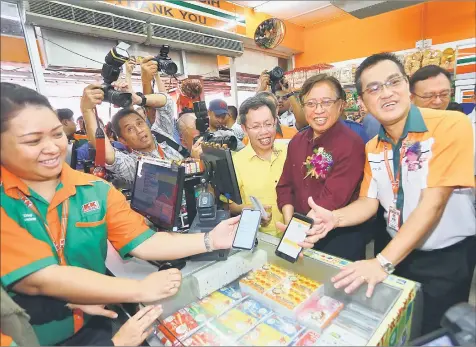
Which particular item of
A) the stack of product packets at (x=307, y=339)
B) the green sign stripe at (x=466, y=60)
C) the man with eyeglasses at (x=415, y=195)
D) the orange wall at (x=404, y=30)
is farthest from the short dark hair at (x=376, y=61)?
the green sign stripe at (x=466, y=60)

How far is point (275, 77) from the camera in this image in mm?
2816

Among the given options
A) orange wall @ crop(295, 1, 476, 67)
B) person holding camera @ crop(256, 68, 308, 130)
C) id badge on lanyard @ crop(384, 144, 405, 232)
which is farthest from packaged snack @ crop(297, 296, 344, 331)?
orange wall @ crop(295, 1, 476, 67)

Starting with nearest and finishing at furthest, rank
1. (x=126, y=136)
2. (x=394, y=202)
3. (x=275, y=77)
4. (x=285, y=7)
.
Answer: (x=394, y=202)
(x=285, y=7)
(x=126, y=136)
(x=275, y=77)

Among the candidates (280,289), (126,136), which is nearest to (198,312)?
(280,289)

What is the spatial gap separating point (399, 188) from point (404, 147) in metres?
0.20

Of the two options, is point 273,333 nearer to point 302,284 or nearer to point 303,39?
point 302,284

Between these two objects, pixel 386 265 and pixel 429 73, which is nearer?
pixel 386 265

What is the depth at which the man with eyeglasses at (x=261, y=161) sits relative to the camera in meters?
1.83

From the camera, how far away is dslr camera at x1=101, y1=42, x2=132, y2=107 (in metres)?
1.94

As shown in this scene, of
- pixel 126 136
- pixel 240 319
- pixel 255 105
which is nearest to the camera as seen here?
pixel 240 319

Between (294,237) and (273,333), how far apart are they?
376 mm

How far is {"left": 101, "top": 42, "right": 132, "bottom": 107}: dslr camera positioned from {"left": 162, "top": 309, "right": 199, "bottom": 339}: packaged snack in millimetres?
1577

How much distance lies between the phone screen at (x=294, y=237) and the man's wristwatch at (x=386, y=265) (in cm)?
32

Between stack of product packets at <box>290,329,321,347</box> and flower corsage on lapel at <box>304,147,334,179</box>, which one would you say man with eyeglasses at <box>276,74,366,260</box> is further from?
stack of product packets at <box>290,329,321,347</box>
